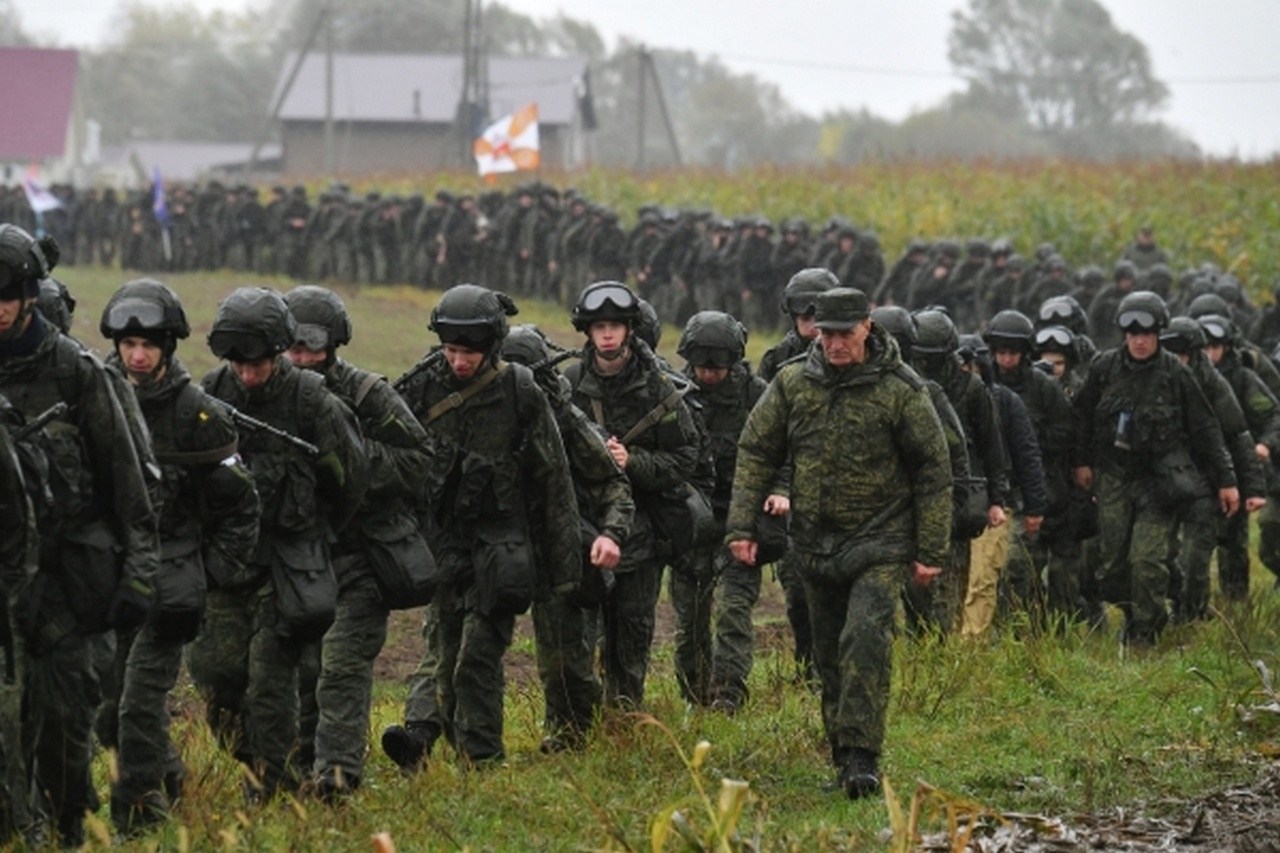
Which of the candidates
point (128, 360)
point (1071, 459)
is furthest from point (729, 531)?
point (1071, 459)

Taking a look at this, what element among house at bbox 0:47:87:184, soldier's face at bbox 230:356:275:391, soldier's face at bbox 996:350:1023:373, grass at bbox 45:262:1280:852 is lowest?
grass at bbox 45:262:1280:852

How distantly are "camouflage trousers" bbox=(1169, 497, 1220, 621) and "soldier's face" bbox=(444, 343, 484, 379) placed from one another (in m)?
5.98

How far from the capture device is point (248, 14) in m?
132

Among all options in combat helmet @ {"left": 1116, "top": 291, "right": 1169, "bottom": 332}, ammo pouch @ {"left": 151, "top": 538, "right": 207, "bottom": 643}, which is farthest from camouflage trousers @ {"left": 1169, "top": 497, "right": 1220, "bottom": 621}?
ammo pouch @ {"left": 151, "top": 538, "right": 207, "bottom": 643}

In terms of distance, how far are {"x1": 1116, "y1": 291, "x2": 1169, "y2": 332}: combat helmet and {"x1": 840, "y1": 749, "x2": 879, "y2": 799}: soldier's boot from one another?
5352 millimetres

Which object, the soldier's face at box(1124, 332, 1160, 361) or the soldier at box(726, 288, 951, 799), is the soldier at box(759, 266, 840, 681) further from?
the soldier at box(726, 288, 951, 799)

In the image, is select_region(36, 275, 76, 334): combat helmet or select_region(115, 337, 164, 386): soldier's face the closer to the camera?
select_region(115, 337, 164, 386): soldier's face

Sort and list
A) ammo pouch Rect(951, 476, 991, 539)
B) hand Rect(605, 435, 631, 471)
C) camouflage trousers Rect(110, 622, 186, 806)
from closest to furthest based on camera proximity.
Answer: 1. camouflage trousers Rect(110, 622, 186, 806)
2. hand Rect(605, 435, 631, 471)
3. ammo pouch Rect(951, 476, 991, 539)

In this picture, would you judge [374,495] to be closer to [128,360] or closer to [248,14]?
[128,360]

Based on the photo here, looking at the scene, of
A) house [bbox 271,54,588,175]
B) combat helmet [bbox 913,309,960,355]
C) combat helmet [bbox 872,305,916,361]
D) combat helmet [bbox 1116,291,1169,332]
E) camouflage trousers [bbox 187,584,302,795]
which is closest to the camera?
camouflage trousers [bbox 187,584,302,795]

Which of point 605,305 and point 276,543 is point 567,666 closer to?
point 605,305

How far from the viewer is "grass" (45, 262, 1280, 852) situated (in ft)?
25.6

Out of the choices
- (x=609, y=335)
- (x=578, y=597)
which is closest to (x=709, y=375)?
(x=609, y=335)

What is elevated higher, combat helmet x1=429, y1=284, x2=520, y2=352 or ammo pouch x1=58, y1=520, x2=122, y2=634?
combat helmet x1=429, y1=284, x2=520, y2=352
